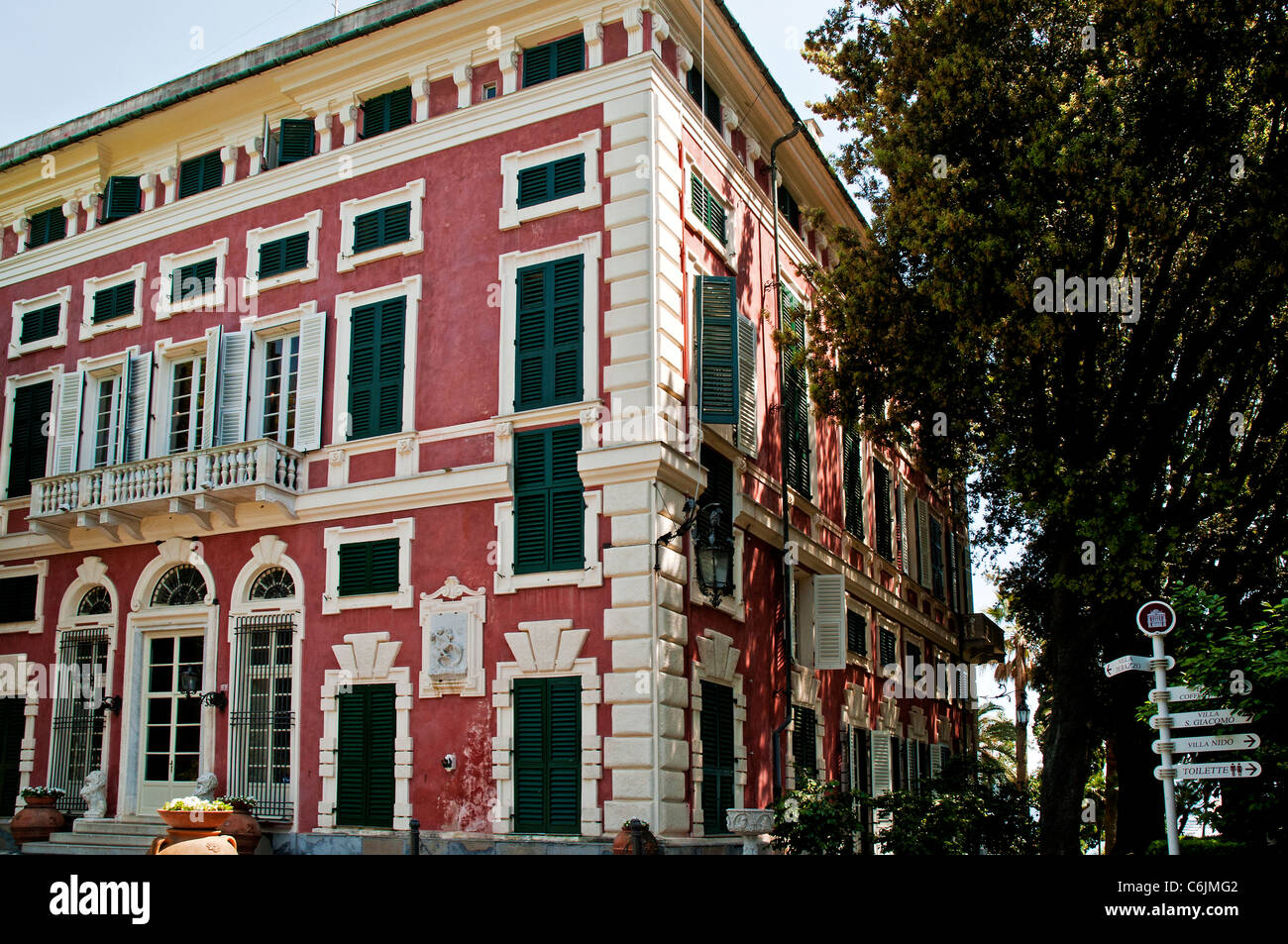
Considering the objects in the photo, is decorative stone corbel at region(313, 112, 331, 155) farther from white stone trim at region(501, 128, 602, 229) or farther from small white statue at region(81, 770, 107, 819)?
small white statue at region(81, 770, 107, 819)

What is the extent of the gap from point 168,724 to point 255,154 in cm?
884

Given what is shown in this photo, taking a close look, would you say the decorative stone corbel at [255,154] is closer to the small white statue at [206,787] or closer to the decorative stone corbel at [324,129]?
the decorative stone corbel at [324,129]

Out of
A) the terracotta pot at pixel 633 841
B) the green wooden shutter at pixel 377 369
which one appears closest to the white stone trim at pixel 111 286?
the green wooden shutter at pixel 377 369

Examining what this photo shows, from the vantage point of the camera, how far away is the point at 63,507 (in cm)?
1775

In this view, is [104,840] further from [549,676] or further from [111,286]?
[111,286]

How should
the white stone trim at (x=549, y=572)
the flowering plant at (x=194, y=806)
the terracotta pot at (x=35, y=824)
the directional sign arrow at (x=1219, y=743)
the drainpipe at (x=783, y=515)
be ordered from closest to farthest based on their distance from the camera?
the directional sign arrow at (x=1219, y=743) → the flowering plant at (x=194, y=806) → the white stone trim at (x=549, y=572) → the terracotta pot at (x=35, y=824) → the drainpipe at (x=783, y=515)

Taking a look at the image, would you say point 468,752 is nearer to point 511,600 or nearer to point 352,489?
point 511,600

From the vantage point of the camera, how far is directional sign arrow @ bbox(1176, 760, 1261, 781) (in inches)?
324

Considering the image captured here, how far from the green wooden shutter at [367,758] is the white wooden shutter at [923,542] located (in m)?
15.7

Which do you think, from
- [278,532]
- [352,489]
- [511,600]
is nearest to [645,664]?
[511,600]

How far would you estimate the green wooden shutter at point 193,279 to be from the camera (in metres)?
18.1

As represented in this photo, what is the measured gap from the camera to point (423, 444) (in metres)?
15.5

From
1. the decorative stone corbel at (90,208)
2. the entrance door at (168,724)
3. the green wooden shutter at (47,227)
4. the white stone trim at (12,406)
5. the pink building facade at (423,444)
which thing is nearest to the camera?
the pink building facade at (423,444)

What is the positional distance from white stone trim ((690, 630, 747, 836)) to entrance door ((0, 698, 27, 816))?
11016mm
